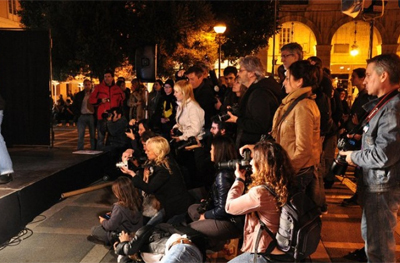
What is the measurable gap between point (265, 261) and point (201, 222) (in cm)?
120

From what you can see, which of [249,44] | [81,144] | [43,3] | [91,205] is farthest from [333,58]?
[91,205]

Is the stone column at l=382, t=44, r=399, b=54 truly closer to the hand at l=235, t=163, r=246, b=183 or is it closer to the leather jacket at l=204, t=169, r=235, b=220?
the leather jacket at l=204, t=169, r=235, b=220

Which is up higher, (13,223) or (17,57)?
(17,57)

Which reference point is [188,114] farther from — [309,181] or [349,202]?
[349,202]

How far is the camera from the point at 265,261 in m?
3.03

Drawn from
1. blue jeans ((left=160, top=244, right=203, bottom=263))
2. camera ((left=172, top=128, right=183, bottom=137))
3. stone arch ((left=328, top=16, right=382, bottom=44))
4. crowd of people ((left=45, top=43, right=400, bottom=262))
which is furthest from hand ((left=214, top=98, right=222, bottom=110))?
stone arch ((left=328, top=16, right=382, bottom=44))

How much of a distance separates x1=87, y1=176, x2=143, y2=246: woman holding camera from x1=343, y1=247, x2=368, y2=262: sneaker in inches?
91.0

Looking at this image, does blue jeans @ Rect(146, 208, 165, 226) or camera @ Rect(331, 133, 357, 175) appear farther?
blue jeans @ Rect(146, 208, 165, 226)

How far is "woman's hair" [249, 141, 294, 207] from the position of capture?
3035 millimetres

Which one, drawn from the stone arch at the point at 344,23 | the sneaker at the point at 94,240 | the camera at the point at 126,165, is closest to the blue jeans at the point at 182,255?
the camera at the point at 126,165

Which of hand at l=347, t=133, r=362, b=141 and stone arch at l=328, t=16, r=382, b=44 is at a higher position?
stone arch at l=328, t=16, r=382, b=44

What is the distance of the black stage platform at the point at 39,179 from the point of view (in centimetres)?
525

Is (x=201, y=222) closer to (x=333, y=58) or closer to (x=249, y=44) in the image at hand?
(x=249, y=44)

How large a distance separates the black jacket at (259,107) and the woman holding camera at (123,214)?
4.85 ft
